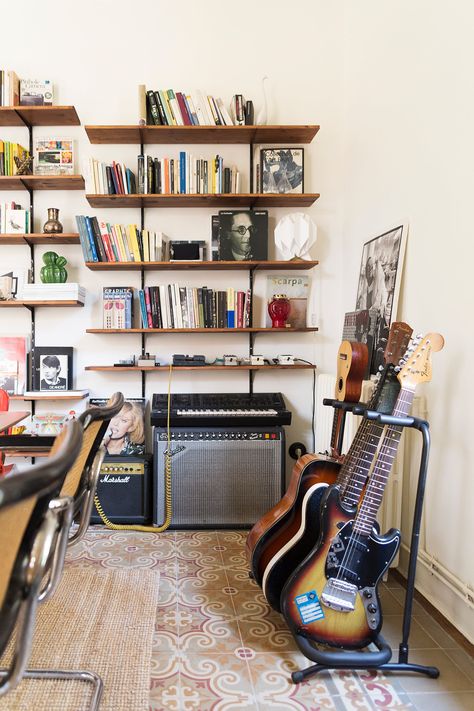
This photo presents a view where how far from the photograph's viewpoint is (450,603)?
201cm

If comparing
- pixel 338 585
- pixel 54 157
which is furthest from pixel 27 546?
pixel 54 157

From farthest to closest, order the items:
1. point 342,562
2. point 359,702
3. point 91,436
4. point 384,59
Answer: point 384,59 → point 342,562 → point 359,702 → point 91,436

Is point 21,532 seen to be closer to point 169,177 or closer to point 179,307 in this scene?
point 179,307

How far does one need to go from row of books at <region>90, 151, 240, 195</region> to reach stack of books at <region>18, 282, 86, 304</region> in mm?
593

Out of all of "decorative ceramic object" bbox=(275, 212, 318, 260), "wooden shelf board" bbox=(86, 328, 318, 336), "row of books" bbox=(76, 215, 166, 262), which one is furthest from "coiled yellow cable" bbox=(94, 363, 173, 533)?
"decorative ceramic object" bbox=(275, 212, 318, 260)

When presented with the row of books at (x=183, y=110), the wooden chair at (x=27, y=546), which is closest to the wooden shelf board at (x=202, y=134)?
the row of books at (x=183, y=110)

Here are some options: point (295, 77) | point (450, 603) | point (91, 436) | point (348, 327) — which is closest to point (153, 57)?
Result: point (295, 77)

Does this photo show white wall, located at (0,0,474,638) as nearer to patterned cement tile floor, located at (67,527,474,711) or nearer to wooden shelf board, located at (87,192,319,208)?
wooden shelf board, located at (87,192,319,208)

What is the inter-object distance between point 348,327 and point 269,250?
74 centimetres

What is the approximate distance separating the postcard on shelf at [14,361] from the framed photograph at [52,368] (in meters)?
0.11

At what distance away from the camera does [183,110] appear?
3.18 metres

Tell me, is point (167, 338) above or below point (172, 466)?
above

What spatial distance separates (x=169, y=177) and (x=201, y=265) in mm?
563

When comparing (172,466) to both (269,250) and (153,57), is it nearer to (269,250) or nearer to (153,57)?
(269,250)
